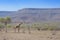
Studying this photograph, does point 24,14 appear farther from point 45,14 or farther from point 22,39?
point 22,39

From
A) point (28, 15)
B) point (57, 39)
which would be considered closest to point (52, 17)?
point (28, 15)

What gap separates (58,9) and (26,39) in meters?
90.9

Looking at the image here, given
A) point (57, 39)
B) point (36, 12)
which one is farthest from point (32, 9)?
point (57, 39)

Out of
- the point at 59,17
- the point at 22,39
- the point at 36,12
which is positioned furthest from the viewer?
the point at 36,12

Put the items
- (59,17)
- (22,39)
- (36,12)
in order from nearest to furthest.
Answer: (22,39)
(59,17)
(36,12)

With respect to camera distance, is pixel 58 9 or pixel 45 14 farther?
pixel 58 9

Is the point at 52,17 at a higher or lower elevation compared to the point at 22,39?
lower

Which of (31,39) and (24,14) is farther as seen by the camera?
→ (24,14)

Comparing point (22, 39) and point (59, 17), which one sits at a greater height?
point (22, 39)

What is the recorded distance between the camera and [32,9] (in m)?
110

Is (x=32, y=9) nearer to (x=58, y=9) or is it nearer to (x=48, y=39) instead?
(x=58, y=9)

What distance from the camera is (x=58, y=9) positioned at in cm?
10900

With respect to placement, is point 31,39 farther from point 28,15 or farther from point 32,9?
point 32,9

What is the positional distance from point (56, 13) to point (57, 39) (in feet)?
272
